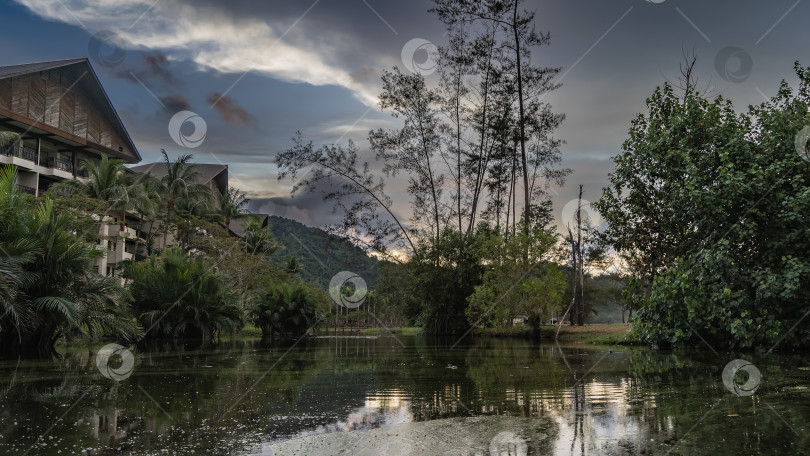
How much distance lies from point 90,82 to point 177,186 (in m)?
10.4

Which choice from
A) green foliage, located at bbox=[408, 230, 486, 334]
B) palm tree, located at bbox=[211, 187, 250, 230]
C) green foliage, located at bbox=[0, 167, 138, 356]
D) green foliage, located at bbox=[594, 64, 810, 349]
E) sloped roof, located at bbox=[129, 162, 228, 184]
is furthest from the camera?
sloped roof, located at bbox=[129, 162, 228, 184]

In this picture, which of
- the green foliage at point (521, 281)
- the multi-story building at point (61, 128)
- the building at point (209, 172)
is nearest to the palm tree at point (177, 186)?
the multi-story building at point (61, 128)

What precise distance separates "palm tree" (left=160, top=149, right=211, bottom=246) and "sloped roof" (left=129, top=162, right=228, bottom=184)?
11.2m

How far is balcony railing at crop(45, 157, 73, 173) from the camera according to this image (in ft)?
121

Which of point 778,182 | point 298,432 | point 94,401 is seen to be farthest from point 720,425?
point 778,182

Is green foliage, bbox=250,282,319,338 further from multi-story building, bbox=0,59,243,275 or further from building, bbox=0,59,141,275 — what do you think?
multi-story building, bbox=0,59,243,275

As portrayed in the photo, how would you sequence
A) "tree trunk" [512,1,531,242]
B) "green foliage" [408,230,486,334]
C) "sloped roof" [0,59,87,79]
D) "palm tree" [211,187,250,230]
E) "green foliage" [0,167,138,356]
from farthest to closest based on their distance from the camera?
"palm tree" [211,187,250,230], "sloped roof" [0,59,87,79], "green foliage" [408,230,486,334], "tree trunk" [512,1,531,242], "green foliage" [0,167,138,356]

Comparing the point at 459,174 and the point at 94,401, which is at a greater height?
the point at 459,174

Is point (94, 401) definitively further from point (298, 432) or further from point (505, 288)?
point (505, 288)

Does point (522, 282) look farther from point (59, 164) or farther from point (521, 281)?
point (59, 164)

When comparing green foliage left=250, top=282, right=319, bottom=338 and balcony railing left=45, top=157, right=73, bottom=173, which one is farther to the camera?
balcony railing left=45, top=157, right=73, bottom=173

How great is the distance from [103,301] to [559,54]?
1731 centimetres

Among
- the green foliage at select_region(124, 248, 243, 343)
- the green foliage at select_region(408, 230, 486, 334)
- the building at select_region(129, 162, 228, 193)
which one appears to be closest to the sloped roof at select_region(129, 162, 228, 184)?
the building at select_region(129, 162, 228, 193)

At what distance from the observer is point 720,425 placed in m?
3.84
